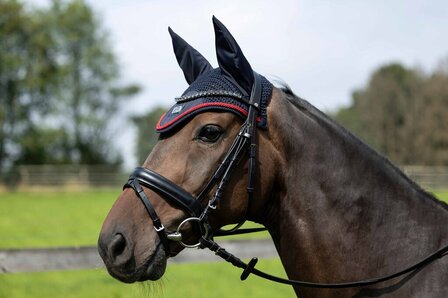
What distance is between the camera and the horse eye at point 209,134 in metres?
2.84

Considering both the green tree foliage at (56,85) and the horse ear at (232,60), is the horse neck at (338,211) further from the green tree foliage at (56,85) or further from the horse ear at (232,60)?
the green tree foliage at (56,85)

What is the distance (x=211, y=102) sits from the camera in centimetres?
288

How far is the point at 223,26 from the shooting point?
2861 millimetres

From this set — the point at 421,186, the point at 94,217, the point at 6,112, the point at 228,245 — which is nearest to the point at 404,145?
the point at 94,217

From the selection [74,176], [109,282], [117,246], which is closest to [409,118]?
[74,176]

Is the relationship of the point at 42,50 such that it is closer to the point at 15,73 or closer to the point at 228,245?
the point at 15,73

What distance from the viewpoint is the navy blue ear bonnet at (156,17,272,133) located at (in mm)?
2875

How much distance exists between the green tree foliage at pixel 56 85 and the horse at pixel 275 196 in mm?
45222

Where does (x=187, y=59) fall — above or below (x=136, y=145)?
A: above

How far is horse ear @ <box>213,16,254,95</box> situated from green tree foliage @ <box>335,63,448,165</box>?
39.6 metres

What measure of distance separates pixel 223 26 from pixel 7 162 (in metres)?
47.1

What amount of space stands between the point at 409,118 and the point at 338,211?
44767 millimetres

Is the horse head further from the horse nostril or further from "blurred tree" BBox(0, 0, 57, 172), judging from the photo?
"blurred tree" BBox(0, 0, 57, 172)

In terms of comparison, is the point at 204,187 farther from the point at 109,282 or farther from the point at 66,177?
the point at 66,177
